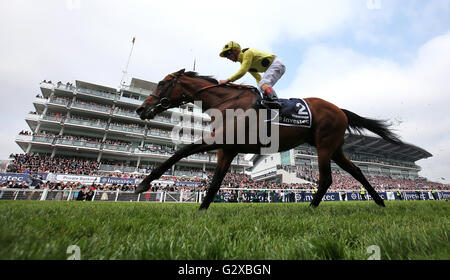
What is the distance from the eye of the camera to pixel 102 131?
38250mm

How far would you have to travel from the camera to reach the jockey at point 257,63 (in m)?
4.34

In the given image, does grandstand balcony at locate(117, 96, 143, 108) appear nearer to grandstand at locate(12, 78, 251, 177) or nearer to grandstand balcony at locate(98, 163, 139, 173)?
grandstand at locate(12, 78, 251, 177)

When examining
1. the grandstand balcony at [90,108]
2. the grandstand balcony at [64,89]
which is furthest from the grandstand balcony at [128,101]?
the grandstand balcony at [64,89]

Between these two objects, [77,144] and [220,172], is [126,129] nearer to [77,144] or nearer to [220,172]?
[77,144]

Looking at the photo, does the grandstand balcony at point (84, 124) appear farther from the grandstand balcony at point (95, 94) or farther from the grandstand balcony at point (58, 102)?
the grandstand balcony at point (95, 94)

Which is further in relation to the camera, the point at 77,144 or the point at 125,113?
the point at 125,113

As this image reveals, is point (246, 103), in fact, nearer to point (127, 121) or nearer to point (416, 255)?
point (416, 255)

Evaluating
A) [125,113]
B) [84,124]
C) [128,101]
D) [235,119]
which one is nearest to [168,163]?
[235,119]

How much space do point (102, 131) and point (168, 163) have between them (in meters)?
41.5

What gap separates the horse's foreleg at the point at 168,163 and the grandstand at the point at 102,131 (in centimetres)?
3073

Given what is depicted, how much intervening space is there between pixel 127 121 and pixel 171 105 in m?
42.0

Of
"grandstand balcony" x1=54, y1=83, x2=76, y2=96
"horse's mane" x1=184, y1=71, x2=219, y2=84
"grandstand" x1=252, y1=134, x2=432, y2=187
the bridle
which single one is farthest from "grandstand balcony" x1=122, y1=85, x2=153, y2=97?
the bridle

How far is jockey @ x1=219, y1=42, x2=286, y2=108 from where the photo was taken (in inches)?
171
